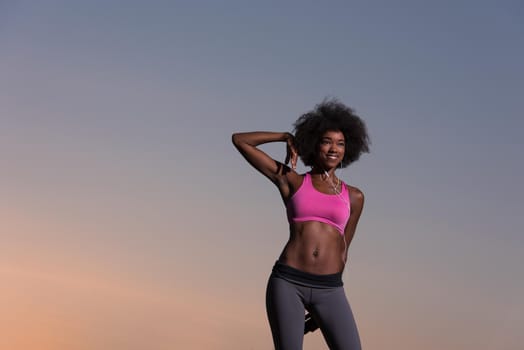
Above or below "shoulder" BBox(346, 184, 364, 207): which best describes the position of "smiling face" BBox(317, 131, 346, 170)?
above

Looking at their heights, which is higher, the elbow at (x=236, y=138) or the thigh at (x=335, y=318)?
the elbow at (x=236, y=138)

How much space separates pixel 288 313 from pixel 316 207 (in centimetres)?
100

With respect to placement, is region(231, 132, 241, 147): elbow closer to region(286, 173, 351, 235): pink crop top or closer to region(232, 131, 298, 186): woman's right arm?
region(232, 131, 298, 186): woman's right arm

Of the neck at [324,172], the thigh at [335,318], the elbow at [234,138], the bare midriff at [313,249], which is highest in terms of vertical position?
the elbow at [234,138]

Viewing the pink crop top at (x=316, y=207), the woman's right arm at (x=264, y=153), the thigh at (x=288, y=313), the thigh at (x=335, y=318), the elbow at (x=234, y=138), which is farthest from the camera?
the elbow at (x=234, y=138)

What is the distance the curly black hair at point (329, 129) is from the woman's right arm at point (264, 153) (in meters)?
0.10

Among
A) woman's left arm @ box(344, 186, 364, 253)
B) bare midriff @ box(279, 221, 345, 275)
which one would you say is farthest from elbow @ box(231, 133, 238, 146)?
woman's left arm @ box(344, 186, 364, 253)

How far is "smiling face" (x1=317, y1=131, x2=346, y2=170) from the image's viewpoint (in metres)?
8.92

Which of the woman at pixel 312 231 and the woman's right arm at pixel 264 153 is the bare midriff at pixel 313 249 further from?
the woman's right arm at pixel 264 153

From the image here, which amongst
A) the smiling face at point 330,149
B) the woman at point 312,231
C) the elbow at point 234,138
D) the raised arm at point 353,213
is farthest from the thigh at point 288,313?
the elbow at point 234,138

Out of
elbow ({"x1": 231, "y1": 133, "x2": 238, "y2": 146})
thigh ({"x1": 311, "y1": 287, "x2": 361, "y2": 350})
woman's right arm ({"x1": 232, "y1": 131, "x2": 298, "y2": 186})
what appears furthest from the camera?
elbow ({"x1": 231, "y1": 133, "x2": 238, "y2": 146})

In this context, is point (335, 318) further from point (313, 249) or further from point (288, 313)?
point (313, 249)

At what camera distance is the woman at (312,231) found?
8406 millimetres

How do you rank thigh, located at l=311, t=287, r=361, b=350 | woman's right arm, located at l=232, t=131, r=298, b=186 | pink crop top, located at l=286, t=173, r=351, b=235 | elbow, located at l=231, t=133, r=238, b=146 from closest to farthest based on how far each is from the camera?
thigh, located at l=311, t=287, r=361, b=350 → pink crop top, located at l=286, t=173, r=351, b=235 → woman's right arm, located at l=232, t=131, r=298, b=186 → elbow, located at l=231, t=133, r=238, b=146
